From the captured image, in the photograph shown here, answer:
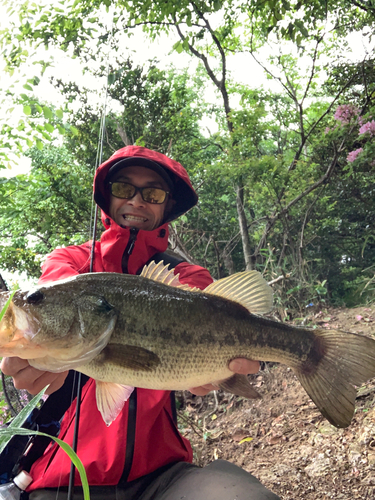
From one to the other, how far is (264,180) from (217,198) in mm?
1938

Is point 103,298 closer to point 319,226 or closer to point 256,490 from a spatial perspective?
point 256,490

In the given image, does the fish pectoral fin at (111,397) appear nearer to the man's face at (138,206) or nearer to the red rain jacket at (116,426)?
the red rain jacket at (116,426)

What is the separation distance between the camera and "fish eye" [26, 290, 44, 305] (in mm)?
1148

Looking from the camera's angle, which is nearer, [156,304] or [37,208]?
[156,304]

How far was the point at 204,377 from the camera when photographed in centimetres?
131

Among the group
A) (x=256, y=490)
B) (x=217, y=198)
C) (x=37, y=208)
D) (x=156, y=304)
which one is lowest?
(x=256, y=490)

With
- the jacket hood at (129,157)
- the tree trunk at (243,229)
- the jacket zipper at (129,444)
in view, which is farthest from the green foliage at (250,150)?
the jacket zipper at (129,444)

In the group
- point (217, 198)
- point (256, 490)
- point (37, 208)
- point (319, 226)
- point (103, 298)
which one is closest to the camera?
point (103, 298)

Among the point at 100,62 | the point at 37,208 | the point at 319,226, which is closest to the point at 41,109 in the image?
the point at 37,208

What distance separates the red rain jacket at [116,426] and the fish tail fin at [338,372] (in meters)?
0.84

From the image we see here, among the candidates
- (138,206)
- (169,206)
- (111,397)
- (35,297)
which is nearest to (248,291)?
(111,397)

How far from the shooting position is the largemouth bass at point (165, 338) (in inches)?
44.6

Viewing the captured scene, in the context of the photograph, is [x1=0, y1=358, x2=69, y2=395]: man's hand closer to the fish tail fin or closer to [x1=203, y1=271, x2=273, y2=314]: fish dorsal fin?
[x1=203, y1=271, x2=273, y2=314]: fish dorsal fin

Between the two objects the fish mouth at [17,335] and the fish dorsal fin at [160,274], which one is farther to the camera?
the fish dorsal fin at [160,274]
